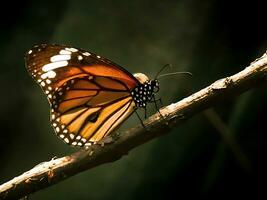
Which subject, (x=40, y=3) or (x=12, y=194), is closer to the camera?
(x=12, y=194)

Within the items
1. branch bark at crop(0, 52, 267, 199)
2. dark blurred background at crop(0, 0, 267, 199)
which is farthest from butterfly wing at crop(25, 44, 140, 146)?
dark blurred background at crop(0, 0, 267, 199)

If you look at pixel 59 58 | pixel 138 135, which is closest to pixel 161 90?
pixel 59 58

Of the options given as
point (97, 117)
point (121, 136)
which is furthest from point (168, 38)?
point (121, 136)

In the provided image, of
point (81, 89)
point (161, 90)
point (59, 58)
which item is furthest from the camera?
point (161, 90)


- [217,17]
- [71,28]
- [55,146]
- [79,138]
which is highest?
[71,28]

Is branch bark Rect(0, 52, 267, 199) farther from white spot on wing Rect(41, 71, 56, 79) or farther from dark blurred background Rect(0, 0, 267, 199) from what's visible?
dark blurred background Rect(0, 0, 267, 199)

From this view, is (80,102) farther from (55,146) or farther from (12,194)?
(55,146)

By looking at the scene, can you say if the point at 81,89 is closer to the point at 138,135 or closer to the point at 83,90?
the point at 83,90

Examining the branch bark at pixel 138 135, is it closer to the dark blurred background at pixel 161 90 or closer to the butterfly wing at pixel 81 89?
the butterfly wing at pixel 81 89
